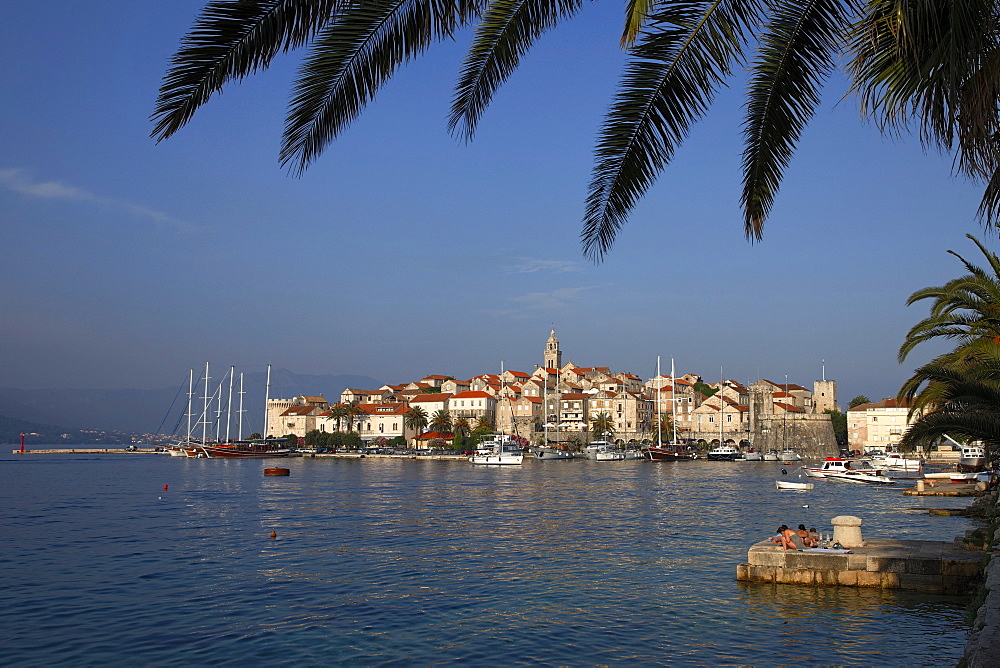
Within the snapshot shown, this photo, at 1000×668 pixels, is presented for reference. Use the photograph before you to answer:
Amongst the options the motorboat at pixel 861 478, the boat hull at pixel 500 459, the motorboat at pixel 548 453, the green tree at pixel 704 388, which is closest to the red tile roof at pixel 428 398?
the motorboat at pixel 548 453

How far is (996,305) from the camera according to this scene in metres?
17.2

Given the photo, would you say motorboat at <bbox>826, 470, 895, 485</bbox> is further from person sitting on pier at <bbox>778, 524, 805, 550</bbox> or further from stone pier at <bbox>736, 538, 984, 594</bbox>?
person sitting on pier at <bbox>778, 524, 805, 550</bbox>

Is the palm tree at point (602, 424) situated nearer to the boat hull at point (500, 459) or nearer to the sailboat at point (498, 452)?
the sailboat at point (498, 452)

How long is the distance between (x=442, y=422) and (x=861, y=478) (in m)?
81.6

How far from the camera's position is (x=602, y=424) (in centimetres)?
12619

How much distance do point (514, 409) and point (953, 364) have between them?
11530 cm

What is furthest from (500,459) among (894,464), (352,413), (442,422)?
(352,413)

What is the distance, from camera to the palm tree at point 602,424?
412ft

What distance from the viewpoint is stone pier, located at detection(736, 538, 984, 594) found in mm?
16938

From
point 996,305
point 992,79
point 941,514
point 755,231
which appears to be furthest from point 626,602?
point 941,514

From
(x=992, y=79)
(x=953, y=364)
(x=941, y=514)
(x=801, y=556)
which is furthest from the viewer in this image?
(x=941, y=514)

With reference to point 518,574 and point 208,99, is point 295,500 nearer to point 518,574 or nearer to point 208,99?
point 518,574

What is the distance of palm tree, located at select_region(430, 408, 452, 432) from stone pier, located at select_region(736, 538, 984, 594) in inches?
4485

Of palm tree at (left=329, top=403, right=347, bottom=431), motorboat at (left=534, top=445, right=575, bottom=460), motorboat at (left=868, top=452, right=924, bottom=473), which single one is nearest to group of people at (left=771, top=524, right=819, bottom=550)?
motorboat at (left=868, top=452, right=924, bottom=473)
